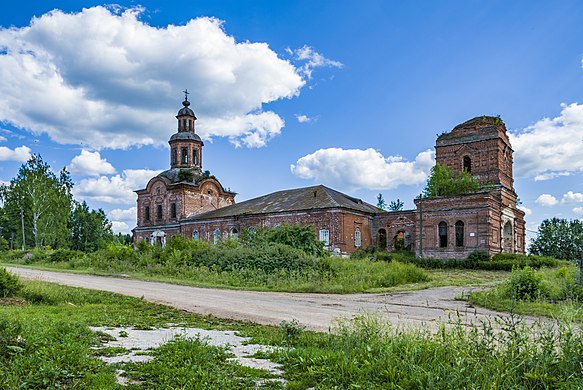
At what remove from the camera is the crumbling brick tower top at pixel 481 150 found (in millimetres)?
40500

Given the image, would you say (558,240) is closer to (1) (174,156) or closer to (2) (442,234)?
(2) (442,234)

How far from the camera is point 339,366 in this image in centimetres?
566

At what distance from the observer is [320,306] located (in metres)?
13.1

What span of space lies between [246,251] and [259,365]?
17192mm

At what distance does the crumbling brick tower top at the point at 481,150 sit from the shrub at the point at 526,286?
27.6 meters

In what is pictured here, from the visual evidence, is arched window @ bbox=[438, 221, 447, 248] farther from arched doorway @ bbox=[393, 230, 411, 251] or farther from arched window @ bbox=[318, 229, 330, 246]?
arched window @ bbox=[318, 229, 330, 246]

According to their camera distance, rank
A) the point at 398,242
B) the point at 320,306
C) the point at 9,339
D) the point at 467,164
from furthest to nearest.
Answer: the point at 467,164, the point at 398,242, the point at 320,306, the point at 9,339

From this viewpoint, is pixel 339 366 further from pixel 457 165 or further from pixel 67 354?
pixel 457 165

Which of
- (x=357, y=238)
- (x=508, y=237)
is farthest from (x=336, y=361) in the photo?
(x=508, y=237)

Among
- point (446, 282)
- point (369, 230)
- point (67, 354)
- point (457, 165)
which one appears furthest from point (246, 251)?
point (457, 165)

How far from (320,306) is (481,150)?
32709mm

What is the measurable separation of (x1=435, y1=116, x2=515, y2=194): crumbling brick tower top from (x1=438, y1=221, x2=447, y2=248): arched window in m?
6.86

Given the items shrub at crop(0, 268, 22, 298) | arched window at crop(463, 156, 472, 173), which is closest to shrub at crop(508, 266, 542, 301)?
shrub at crop(0, 268, 22, 298)

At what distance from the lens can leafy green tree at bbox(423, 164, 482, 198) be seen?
39.4 metres
